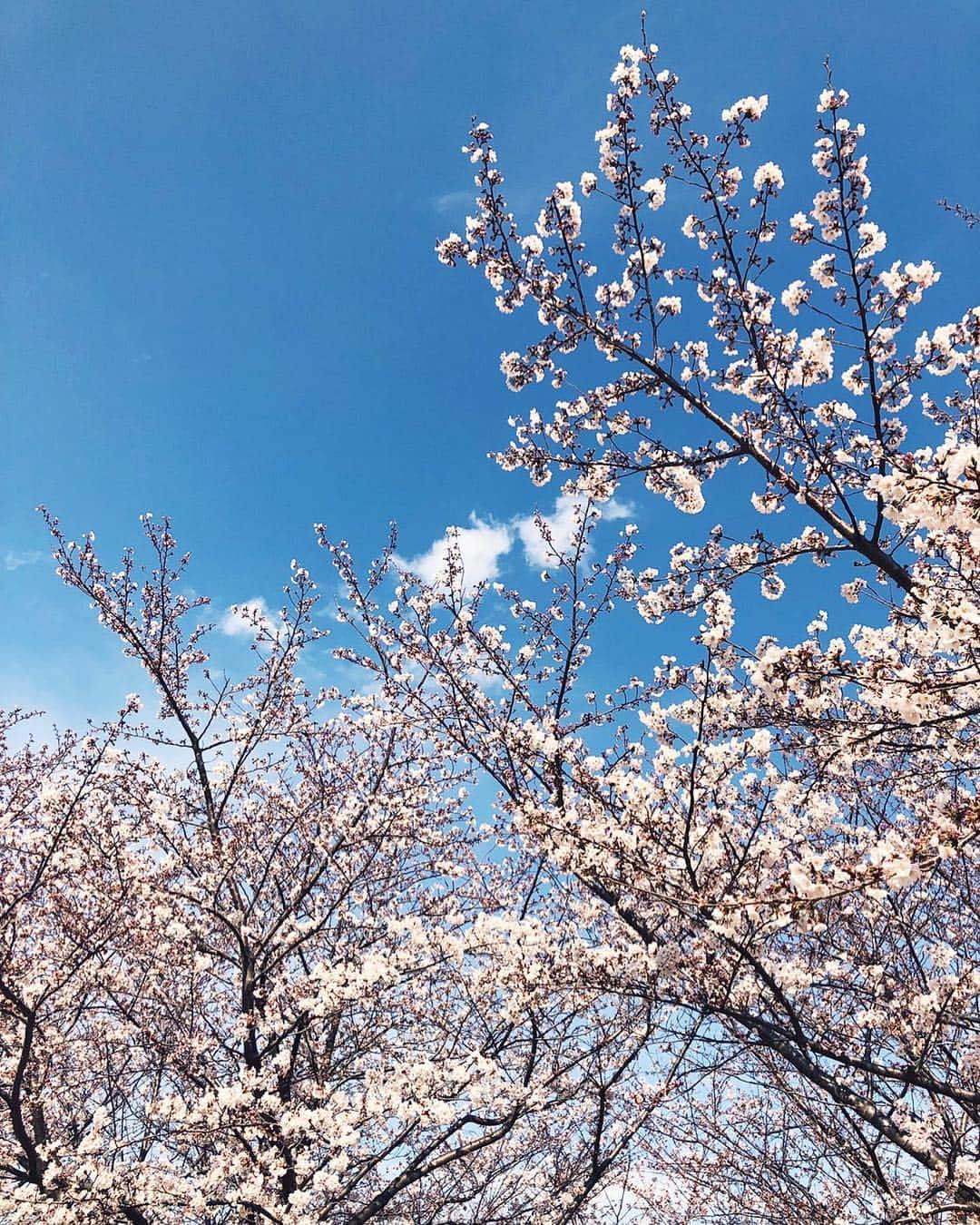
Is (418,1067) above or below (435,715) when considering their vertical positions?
below

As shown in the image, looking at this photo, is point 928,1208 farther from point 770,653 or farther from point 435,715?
point 435,715

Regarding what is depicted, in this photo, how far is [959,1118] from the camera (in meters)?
6.07

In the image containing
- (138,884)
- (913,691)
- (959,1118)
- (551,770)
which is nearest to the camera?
(913,691)

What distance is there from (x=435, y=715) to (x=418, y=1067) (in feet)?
10.9

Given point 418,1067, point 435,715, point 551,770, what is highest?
point 435,715

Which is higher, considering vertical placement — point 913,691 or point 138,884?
point 138,884

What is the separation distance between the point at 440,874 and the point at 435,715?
12.9 ft

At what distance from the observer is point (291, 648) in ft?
29.9

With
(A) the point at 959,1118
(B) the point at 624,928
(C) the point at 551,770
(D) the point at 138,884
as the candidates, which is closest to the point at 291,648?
(D) the point at 138,884

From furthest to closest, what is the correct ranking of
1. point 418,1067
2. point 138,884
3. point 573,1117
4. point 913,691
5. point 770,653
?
point 573,1117 → point 138,884 → point 418,1067 → point 770,653 → point 913,691

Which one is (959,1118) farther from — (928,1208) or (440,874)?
(440,874)

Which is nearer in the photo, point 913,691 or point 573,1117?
point 913,691

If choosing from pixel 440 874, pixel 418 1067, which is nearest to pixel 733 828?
pixel 418 1067

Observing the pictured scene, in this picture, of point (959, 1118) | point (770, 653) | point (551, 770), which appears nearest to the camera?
point (770, 653)
